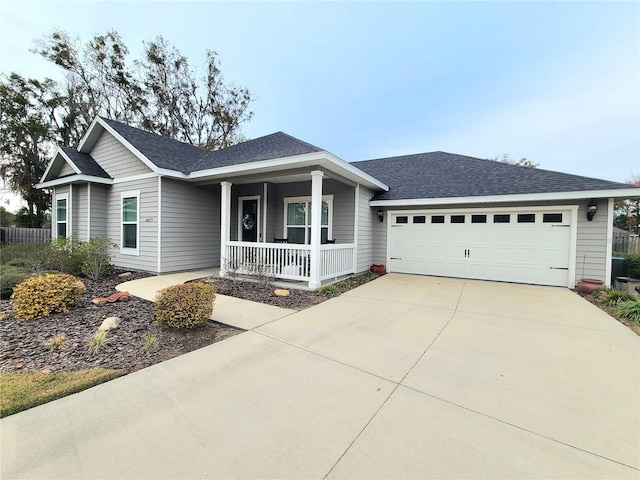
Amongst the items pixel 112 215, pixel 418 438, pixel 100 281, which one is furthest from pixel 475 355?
pixel 112 215

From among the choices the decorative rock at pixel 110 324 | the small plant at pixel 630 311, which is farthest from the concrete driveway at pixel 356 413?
the decorative rock at pixel 110 324

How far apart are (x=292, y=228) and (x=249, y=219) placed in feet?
5.46

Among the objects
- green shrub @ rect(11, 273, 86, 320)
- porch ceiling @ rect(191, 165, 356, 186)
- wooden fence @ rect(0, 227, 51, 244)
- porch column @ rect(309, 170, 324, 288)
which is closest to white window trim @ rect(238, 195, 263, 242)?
porch ceiling @ rect(191, 165, 356, 186)

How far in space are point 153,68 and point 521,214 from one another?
23631mm

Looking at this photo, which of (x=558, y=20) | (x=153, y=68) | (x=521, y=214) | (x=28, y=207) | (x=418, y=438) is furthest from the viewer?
(x=153, y=68)

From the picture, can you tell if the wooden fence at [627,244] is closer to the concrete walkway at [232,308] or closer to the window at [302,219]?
the window at [302,219]

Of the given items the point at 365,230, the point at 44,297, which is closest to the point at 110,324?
the point at 44,297

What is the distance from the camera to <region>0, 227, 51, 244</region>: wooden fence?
43.8 feet

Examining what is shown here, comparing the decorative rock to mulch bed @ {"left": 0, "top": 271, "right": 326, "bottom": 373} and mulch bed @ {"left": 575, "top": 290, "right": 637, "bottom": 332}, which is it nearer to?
mulch bed @ {"left": 0, "top": 271, "right": 326, "bottom": 373}

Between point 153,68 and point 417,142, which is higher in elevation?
point 153,68

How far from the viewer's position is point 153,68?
19.0m

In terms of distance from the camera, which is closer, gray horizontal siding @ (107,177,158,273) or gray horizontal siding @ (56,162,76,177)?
gray horizontal siding @ (107,177,158,273)

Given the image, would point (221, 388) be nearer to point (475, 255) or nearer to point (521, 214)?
point (475, 255)

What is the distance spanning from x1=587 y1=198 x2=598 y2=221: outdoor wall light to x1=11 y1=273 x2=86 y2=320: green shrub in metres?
11.3
